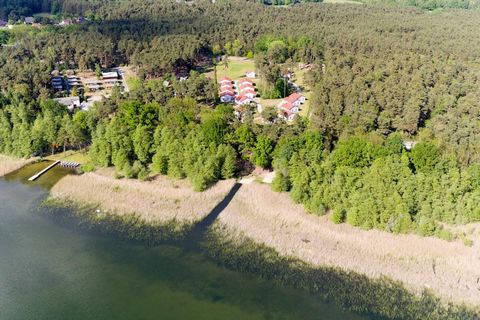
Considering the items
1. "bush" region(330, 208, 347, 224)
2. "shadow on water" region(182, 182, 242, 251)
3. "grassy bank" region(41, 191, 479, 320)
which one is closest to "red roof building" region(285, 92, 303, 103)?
"shadow on water" region(182, 182, 242, 251)

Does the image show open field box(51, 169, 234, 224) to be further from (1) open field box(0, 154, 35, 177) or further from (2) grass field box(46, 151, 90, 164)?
(1) open field box(0, 154, 35, 177)

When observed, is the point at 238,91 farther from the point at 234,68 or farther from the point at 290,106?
the point at 234,68

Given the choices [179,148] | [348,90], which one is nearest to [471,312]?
[179,148]

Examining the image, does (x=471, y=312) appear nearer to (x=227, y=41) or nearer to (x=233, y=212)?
(x=233, y=212)

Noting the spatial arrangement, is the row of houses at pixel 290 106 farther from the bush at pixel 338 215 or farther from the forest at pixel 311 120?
the bush at pixel 338 215

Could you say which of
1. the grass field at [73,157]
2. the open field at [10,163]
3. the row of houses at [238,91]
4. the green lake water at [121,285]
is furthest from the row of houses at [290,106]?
the open field at [10,163]

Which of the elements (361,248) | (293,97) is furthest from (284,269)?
(293,97)

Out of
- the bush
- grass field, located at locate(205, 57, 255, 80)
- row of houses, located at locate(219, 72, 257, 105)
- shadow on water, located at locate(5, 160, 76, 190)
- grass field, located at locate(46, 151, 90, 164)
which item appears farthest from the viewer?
grass field, located at locate(205, 57, 255, 80)
